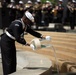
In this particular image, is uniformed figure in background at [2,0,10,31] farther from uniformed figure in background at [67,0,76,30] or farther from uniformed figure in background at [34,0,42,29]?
uniformed figure in background at [67,0,76,30]

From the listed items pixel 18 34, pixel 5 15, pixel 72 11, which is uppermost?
pixel 18 34

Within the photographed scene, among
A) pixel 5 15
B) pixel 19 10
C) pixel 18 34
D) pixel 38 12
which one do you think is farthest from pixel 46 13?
pixel 18 34

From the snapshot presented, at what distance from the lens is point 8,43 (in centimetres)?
742

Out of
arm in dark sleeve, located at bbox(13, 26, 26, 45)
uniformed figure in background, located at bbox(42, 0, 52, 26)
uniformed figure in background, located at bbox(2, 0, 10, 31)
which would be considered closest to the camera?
arm in dark sleeve, located at bbox(13, 26, 26, 45)

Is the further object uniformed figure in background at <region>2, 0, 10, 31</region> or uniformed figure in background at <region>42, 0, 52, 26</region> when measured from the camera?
uniformed figure in background at <region>2, 0, 10, 31</region>

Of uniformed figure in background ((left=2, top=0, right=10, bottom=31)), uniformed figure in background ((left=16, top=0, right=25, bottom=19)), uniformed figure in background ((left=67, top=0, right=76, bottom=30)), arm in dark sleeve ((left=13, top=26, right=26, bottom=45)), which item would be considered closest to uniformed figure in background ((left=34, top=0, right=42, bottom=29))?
uniformed figure in background ((left=16, top=0, right=25, bottom=19))

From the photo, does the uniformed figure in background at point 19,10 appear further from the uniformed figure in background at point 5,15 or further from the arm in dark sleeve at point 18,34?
the arm in dark sleeve at point 18,34

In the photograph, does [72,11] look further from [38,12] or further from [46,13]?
[38,12]

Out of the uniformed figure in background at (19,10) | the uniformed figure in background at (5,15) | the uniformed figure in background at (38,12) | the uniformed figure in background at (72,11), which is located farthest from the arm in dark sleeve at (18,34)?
the uniformed figure in background at (5,15)

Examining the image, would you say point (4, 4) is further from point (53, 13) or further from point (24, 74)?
point (24, 74)

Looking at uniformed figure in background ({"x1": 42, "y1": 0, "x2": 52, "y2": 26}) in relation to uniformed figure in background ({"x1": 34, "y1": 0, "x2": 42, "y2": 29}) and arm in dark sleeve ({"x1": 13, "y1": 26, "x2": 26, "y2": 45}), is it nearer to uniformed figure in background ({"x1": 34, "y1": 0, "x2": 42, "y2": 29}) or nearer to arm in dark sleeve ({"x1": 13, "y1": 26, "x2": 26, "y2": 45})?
uniformed figure in background ({"x1": 34, "y1": 0, "x2": 42, "y2": 29})

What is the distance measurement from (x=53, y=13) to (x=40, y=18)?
93cm

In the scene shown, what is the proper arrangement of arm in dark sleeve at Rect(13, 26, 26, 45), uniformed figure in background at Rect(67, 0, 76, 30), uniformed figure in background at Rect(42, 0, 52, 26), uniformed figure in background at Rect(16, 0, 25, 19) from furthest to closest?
uniformed figure in background at Rect(42, 0, 52, 26) < uniformed figure in background at Rect(16, 0, 25, 19) < uniformed figure in background at Rect(67, 0, 76, 30) < arm in dark sleeve at Rect(13, 26, 26, 45)

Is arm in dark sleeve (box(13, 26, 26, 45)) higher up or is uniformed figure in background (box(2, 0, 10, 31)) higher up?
arm in dark sleeve (box(13, 26, 26, 45))
